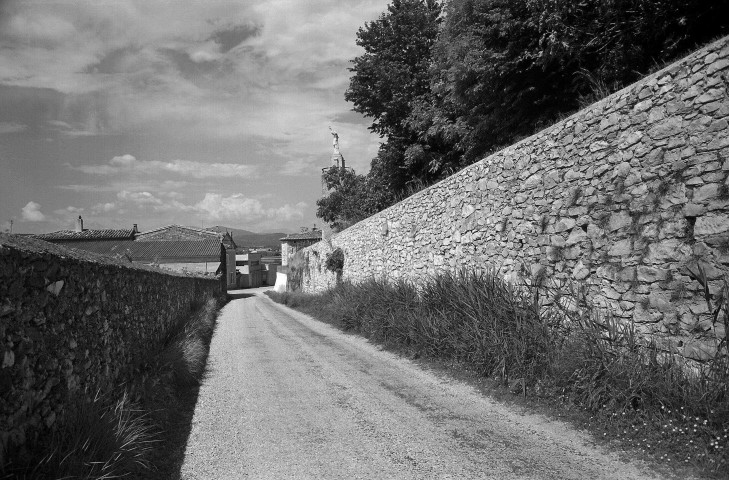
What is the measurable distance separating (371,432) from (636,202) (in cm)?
390

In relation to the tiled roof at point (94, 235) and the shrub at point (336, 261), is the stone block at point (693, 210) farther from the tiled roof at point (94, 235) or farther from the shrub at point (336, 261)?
the tiled roof at point (94, 235)

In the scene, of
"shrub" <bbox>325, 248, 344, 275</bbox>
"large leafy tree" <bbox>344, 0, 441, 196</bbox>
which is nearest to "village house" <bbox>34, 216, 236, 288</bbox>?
"shrub" <bbox>325, 248, 344, 275</bbox>

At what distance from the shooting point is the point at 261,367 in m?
8.38

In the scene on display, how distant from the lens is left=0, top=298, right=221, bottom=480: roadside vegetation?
3125 mm

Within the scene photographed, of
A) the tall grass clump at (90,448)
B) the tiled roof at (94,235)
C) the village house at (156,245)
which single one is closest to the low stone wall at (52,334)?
the tall grass clump at (90,448)

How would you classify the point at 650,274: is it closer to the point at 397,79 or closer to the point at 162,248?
the point at 397,79

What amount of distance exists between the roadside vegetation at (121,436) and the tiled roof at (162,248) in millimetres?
48157

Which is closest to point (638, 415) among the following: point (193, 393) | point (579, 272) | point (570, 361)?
point (570, 361)

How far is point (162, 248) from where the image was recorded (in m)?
53.7

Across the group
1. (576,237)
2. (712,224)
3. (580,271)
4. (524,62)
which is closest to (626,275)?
(580,271)

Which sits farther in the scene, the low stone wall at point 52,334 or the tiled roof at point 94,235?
the tiled roof at point 94,235

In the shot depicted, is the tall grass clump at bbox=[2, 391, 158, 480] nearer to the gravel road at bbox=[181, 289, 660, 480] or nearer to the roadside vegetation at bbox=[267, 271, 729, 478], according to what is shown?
the gravel road at bbox=[181, 289, 660, 480]

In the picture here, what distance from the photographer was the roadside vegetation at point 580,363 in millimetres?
3988

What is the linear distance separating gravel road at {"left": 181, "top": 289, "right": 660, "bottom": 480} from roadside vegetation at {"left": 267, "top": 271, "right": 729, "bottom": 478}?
1.22 feet
